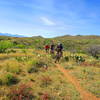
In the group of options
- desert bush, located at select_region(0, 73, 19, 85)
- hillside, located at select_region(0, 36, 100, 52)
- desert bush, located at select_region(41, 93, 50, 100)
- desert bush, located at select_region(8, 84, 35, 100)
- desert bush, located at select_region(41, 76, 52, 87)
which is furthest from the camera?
hillside, located at select_region(0, 36, 100, 52)

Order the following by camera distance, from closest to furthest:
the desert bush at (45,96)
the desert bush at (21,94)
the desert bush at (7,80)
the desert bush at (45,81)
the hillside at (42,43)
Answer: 1. the desert bush at (21,94)
2. the desert bush at (45,96)
3. the desert bush at (7,80)
4. the desert bush at (45,81)
5. the hillside at (42,43)

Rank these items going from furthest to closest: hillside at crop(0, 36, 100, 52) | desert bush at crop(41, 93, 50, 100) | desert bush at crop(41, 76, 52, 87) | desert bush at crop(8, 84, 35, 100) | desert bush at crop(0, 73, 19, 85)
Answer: hillside at crop(0, 36, 100, 52) < desert bush at crop(41, 76, 52, 87) < desert bush at crop(0, 73, 19, 85) < desert bush at crop(41, 93, 50, 100) < desert bush at crop(8, 84, 35, 100)

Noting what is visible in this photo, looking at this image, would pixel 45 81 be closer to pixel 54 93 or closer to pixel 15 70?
pixel 54 93

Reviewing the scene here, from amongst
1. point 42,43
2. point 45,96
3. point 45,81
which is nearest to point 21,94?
point 45,96

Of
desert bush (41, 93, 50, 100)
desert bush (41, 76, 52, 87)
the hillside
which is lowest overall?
desert bush (41, 93, 50, 100)

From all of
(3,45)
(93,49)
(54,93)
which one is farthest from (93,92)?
(93,49)

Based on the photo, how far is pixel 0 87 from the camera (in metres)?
8.12

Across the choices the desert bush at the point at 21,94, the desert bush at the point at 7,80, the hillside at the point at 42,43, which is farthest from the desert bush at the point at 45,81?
the hillside at the point at 42,43

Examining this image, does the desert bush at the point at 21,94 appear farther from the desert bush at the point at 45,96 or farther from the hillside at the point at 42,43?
the hillside at the point at 42,43

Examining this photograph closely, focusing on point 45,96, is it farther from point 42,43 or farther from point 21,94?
point 42,43

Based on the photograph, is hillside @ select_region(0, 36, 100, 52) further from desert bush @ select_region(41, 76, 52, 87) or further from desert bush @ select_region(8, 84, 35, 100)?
desert bush @ select_region(8, 84, 35, 100)

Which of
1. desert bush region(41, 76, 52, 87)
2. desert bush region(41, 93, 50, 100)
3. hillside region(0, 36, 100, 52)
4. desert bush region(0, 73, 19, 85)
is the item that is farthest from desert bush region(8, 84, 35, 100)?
hillside region(0, 36, 100, 52)

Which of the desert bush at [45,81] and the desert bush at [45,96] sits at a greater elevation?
the desert bush at [45,81]

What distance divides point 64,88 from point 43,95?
65.9 inches
